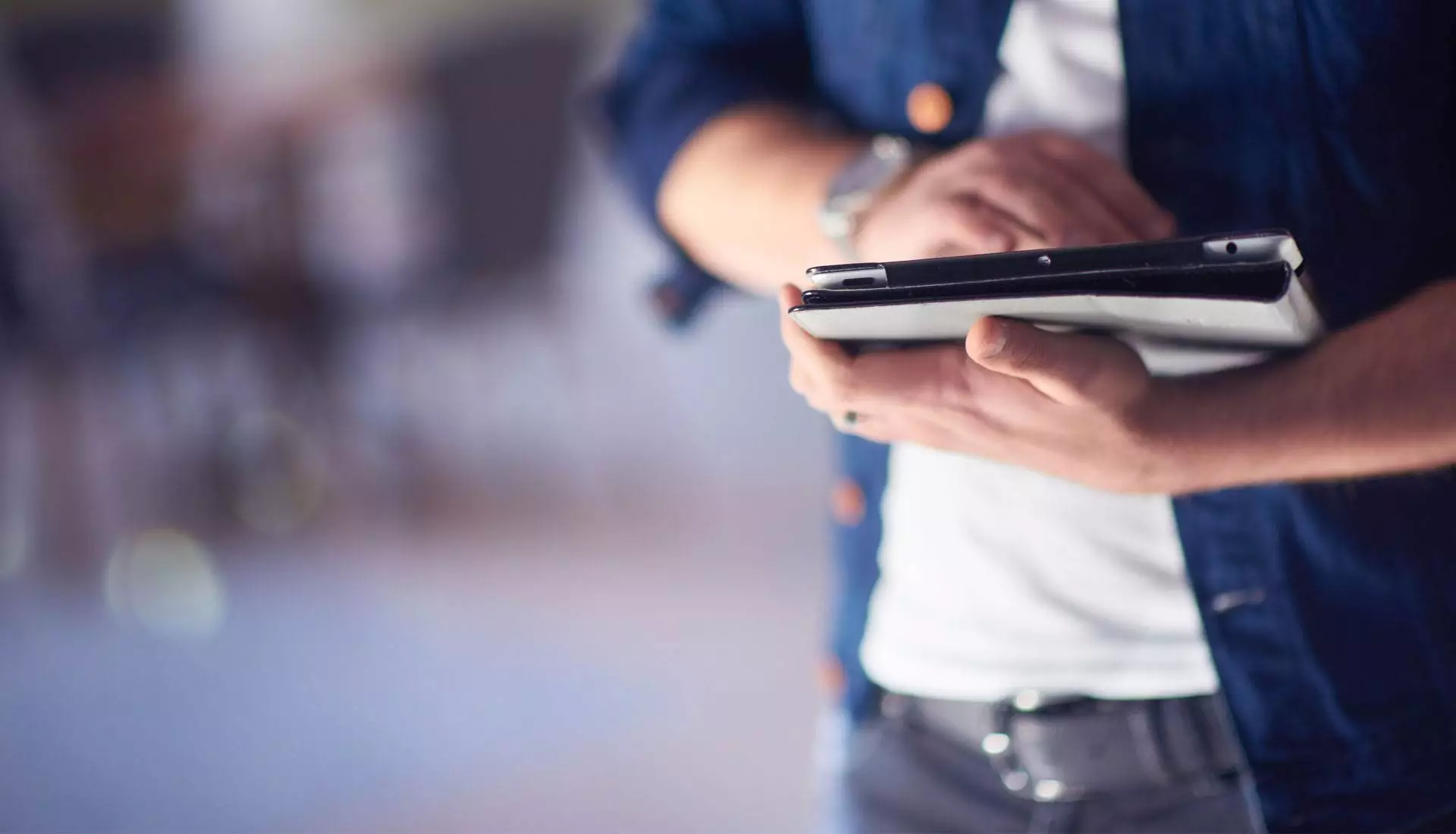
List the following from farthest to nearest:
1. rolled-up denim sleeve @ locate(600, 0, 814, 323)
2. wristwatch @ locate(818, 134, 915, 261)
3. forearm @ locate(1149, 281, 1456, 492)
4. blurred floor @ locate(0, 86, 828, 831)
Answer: blurred floor @ locate(0, 86, 828, 831), rolled-up denim sleeve @ locate(600, 0, 814, 323), wristwatch @ locate(818, 134, 915, 261), forearm @ locate(1149, 281, 1456, 492)

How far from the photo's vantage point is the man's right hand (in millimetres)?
521

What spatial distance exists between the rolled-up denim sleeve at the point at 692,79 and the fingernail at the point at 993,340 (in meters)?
0.40

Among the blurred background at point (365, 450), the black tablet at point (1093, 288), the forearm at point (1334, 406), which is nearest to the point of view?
the black tablet at point (1093, 288)

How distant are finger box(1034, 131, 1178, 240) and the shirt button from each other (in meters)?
0.11

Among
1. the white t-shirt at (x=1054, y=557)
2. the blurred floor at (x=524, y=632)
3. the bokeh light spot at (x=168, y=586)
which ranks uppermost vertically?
the white t-shirt at (x=1054, y=557)

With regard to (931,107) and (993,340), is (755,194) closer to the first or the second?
(931,107)

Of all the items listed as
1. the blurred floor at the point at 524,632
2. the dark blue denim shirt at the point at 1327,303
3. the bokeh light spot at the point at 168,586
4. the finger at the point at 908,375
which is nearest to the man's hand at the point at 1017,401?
the finger at the point at 908,375

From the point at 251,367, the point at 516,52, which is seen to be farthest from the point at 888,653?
the point at 251,367

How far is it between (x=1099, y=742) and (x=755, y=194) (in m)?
0.36

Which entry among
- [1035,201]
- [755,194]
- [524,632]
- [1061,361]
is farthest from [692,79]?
[524,632]

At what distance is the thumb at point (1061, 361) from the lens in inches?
15.9

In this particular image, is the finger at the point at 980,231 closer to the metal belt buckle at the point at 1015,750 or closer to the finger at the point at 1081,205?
the finger at the point at 1081,205

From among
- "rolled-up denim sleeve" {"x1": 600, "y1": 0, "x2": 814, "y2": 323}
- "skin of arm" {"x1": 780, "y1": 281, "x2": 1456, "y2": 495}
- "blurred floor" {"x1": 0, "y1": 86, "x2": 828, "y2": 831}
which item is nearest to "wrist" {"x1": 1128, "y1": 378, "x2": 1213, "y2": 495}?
"skin of arm" {"x1": 780, "y1": 281, "x2": 1456, "y2": 495}

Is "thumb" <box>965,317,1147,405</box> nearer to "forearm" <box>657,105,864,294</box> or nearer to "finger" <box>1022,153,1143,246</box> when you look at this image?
"finger" <box>1022,153,1143,246</box>
